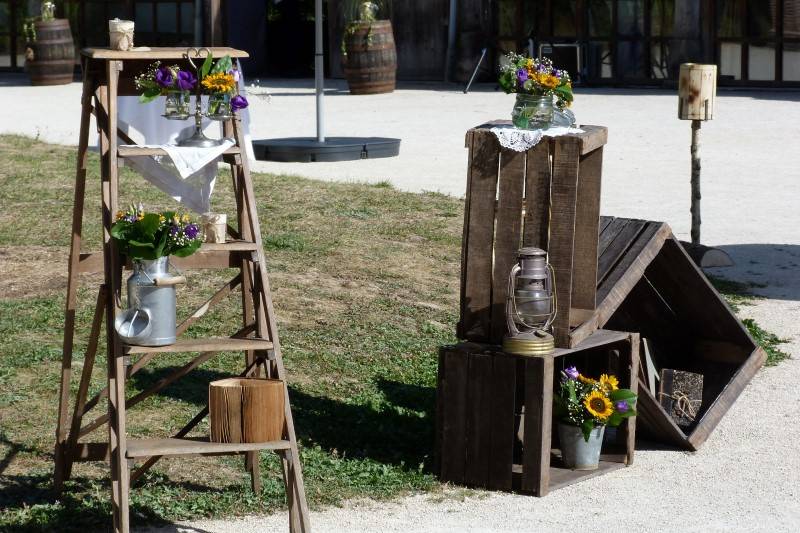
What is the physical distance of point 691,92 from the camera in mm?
8883

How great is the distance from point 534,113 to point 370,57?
637 inches

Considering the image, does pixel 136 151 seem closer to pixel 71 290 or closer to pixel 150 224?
pixel 150 224

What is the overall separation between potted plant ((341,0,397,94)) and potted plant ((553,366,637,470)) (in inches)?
622

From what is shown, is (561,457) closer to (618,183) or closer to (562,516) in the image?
(562,516)

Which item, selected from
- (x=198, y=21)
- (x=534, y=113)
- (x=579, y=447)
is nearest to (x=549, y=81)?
(x=534, y=113)

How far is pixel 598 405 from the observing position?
521cm

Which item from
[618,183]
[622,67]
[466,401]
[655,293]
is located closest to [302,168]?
[618,183]

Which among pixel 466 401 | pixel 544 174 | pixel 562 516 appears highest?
pixel 544 174

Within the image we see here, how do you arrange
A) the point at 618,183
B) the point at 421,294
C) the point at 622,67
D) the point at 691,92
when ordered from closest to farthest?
the point at 421,294, the point at 691,92, the point at 618,183, the point at 622,67

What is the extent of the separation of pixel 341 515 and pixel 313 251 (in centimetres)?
430

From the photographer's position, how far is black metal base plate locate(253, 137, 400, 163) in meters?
13.4

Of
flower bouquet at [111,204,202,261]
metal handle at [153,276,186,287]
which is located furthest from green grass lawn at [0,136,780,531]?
flower bouquet at [111,204,202,261]

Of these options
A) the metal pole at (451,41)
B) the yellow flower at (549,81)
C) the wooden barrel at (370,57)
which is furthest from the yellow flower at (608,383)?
the metal pole at (451,41)

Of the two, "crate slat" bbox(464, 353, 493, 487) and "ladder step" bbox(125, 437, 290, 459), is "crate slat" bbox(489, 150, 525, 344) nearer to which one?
"crate slat" bbox(464, 353, 493, 487)
